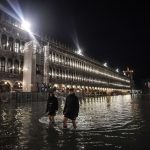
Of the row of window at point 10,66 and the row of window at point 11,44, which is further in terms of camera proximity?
the row of window at point 11,44

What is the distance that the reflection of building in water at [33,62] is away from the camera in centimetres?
5425

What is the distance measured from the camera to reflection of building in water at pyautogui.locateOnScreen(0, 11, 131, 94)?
5425cm

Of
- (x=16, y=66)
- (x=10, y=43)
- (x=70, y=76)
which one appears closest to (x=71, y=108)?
(x=10, y=43)

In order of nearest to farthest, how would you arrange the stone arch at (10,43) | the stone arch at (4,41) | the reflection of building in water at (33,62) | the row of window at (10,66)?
the reflection of building in water at (33,62), the row of window at (10,66), the stone arch at (4,41), the stone arch at (10,43)

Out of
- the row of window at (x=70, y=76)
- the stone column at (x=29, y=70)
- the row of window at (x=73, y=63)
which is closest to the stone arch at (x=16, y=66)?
the stone column at (x=29, y=70)

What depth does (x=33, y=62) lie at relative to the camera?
5478cm

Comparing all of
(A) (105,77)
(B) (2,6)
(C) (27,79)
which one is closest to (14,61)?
(C) (27,79)

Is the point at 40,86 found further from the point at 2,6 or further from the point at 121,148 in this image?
the point at 121,148

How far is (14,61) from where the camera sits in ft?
192

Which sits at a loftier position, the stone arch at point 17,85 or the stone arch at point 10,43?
the stone arch at point 10,43

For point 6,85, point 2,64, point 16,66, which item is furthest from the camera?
point 16,66

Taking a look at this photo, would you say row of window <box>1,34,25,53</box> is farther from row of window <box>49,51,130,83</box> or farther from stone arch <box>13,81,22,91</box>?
row of window <box>49,51,130,83</box>

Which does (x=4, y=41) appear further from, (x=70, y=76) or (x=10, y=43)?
(x=70, y=76)

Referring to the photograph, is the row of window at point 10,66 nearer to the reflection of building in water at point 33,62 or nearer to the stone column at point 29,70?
the reflection of building in water at point 33,62
